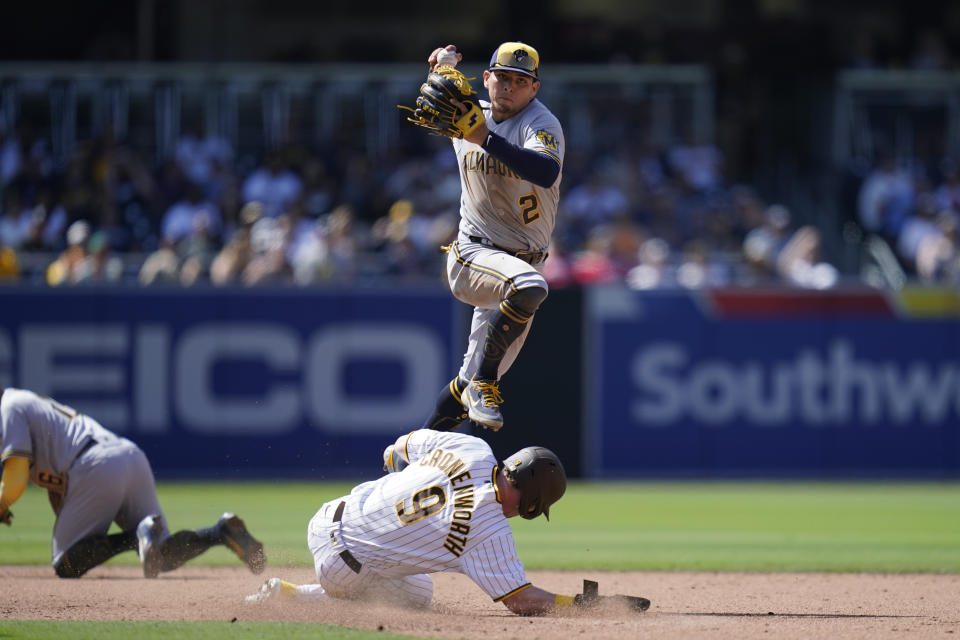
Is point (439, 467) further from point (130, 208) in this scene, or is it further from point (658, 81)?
point (658, 81)

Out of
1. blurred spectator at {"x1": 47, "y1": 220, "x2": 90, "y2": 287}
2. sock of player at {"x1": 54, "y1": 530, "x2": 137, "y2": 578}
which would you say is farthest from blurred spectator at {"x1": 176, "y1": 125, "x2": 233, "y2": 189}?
sock of player at {"x1": 54, "y1": 530, "x2": 137, "y2": 578}

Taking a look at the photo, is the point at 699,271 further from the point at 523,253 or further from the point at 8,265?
the point at 523,253

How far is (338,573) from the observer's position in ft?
19.7

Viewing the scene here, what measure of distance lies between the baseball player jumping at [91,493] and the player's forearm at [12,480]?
0.04 m

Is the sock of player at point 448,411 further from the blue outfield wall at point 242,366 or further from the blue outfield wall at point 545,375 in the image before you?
the blue outfield wall at point 242,366

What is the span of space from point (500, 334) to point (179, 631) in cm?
216

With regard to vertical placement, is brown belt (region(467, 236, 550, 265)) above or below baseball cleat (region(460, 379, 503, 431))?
above

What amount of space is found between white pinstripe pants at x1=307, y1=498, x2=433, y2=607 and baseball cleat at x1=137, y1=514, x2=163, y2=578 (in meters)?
1.73

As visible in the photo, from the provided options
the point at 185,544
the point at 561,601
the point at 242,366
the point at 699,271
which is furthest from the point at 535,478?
the point at 699,271

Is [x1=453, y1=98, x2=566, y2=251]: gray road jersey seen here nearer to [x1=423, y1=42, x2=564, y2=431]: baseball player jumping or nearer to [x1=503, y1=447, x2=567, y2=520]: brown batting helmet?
[x1=423, y1=42, x2=564, y2=431]: baseball player jumping

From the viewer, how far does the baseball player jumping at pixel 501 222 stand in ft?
21.1

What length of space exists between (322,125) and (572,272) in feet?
19.1

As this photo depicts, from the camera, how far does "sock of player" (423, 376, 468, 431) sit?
697 centimetres

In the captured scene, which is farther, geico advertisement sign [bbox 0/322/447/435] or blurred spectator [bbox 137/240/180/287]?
blurred spectator [bbox 137/240/180/287]
